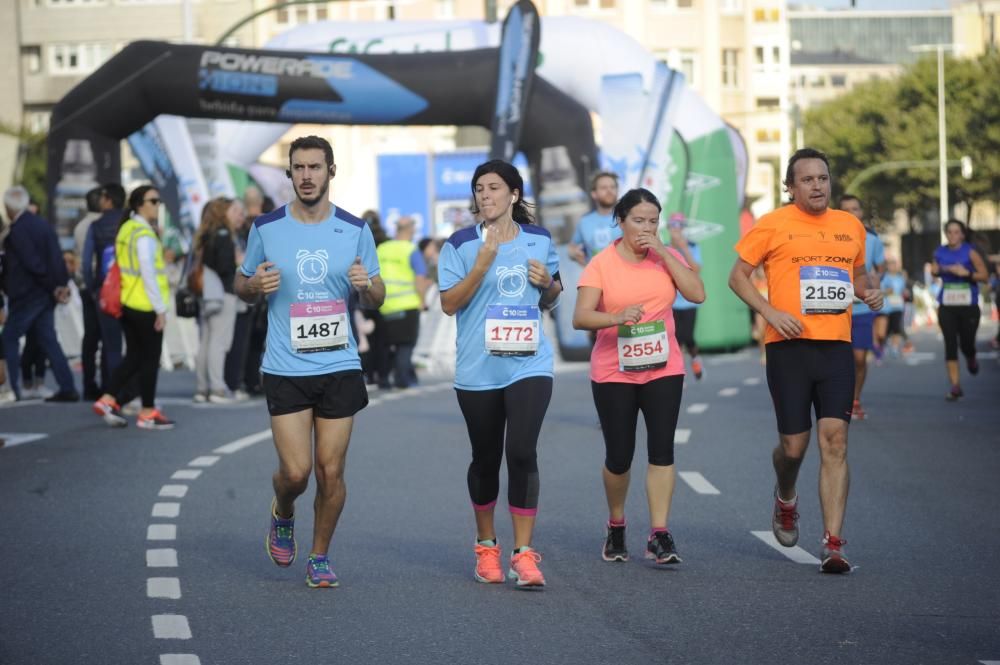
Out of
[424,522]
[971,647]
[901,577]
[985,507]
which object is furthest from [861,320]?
[971,647]

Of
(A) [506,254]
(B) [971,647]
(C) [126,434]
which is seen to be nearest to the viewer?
(B) [971,647]

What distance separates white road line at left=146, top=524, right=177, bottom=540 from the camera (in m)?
9.70

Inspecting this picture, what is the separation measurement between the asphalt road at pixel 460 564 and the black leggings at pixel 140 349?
48 centimetres

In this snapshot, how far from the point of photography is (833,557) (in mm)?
8289

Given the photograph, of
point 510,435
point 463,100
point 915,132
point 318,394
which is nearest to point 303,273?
point 318,394

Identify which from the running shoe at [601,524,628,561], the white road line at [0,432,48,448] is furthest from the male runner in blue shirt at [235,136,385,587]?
the white road line at [0,432,48,448]

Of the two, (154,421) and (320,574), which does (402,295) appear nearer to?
(154,421)

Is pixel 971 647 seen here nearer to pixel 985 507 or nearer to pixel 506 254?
pixel 506 254

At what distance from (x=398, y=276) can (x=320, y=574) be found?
44.2 feet

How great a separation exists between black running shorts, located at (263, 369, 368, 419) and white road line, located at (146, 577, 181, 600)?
857mm

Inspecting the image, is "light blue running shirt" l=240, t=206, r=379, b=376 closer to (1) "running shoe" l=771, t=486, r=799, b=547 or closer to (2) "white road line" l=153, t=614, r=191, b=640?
(2) "white road line" l=153, t=614, r=191, b=640

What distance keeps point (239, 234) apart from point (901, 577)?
12.2 m

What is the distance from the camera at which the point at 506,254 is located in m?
8.14

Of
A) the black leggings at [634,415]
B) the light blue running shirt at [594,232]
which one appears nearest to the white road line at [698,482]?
the light blue running shirt at [594,232]
